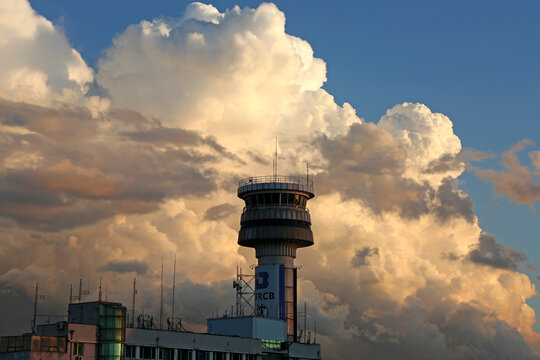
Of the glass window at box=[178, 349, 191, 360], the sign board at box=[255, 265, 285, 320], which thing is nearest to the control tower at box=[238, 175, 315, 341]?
the sign board at box=[255, 265, 285, 320]

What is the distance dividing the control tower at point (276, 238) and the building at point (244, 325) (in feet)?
0.62

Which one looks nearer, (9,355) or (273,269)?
(9,355)

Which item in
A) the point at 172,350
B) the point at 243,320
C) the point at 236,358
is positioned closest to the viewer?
the point at 172,350

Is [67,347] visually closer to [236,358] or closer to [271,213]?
[236,358]

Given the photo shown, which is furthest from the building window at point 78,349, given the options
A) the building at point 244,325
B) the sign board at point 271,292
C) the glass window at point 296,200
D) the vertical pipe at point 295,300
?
the glass window at point 296,200

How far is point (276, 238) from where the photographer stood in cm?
15700

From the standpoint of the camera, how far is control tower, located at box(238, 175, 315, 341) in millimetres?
156875

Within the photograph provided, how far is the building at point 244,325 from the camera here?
366 ft

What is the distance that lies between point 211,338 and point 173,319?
6.68m

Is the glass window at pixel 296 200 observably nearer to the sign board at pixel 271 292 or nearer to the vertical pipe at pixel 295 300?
the vertical pipe at pixel 295 300

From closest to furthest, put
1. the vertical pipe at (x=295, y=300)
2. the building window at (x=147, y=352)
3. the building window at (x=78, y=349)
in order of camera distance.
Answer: the building window at (x=78, y=349)
the building window at (x=147, y=352)
the vertical pipe at (x=295, y=300)

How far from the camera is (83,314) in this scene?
11512cm

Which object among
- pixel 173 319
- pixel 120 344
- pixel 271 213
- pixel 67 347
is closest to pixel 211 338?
pixel 173 319

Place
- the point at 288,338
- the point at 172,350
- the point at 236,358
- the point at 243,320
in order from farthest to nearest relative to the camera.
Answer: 1. the point at 288,338
2. the point at 243,320
3. the point at 236,358
4. the point at 172,350
